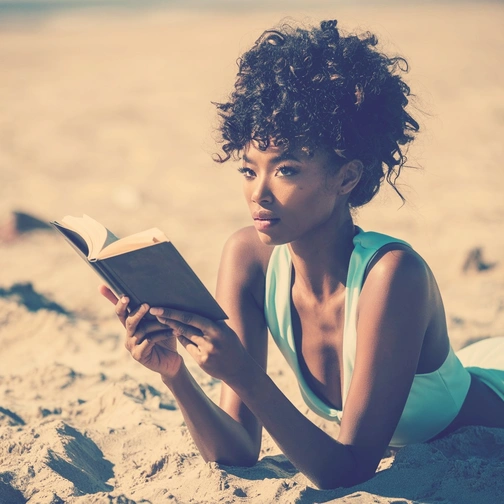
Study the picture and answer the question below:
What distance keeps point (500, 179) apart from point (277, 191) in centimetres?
669

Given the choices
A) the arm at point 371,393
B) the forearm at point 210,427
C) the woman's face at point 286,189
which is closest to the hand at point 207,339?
the arm at point 371,393

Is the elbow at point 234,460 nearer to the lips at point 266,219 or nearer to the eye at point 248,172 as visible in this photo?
the lips at point 266,219

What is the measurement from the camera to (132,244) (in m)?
2.26

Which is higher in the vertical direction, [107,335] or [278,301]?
[278,301]

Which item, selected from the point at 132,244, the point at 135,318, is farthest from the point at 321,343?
the point at 132,244

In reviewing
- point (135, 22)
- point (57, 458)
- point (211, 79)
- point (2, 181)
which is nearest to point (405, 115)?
point (57, 458)

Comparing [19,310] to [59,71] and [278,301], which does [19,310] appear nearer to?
[278,301]

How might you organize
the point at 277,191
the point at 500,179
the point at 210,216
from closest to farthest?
the point at 277,191, the point at 210,216, the point at 500,179

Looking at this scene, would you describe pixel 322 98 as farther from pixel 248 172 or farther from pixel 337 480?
pixel 337 480

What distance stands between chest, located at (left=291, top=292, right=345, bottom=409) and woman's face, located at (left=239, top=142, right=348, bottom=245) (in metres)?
0.38

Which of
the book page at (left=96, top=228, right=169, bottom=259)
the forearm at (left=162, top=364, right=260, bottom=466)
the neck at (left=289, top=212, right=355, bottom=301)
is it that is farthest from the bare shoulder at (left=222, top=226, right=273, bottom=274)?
the book page at (left=96, top=228, right=169, bottom=259)

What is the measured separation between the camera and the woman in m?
2.54

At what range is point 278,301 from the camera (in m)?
3.04

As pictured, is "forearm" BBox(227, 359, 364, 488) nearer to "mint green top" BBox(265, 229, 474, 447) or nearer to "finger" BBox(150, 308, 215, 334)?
"finger" BBox(150, 308, 215, 334)
